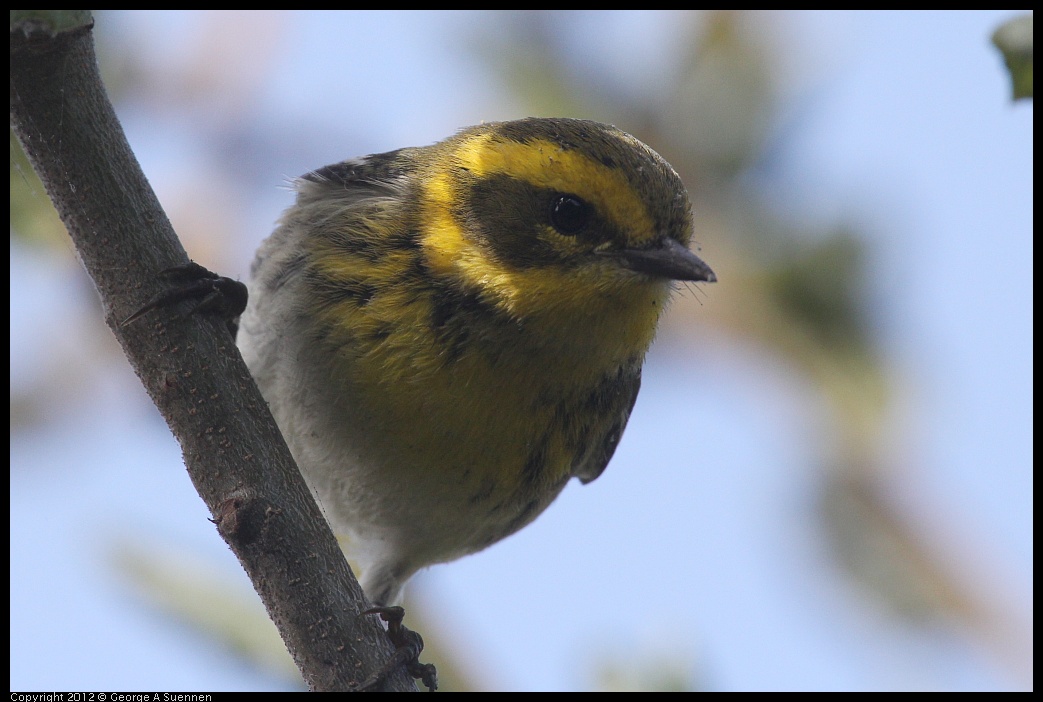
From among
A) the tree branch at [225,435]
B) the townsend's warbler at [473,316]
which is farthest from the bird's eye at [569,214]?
the tree branch at [225,435]

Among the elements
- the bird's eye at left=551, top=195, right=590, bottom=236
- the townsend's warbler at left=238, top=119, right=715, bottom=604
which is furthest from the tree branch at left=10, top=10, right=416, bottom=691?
the bird's eye at left=551, top=195, right=590, bottom=236

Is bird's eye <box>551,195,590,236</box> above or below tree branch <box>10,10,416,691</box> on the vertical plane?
above

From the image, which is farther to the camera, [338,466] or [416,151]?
[416,151]

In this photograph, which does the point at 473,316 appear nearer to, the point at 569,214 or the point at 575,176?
the point at 569,214

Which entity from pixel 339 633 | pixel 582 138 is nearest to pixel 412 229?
pixel 582 138

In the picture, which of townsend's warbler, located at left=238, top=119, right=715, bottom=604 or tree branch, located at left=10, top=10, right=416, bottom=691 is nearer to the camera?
tree branch, located at left=10, top=10, right=416, bottom=691

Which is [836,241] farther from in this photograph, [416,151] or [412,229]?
[416,151]

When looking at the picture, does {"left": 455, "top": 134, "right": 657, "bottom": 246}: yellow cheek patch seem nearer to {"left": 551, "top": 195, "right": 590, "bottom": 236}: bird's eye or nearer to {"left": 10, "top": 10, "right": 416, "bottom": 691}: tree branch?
{"left": 551, "top": 195, "right": 590, "bottom": 236}: bird's eye
